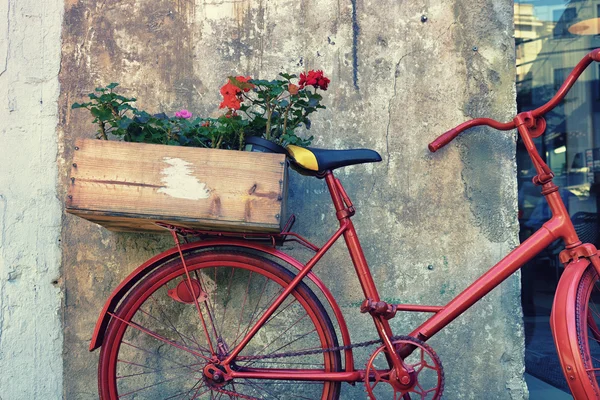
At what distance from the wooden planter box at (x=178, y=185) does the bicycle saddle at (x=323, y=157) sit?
0.10 m

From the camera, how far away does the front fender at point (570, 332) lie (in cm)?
177

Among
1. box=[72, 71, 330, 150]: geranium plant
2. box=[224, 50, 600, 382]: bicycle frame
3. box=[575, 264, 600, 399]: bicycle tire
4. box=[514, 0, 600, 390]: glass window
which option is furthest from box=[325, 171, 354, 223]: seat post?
box=[514, 0, 600, 390]: glass window

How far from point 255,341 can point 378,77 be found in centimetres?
132

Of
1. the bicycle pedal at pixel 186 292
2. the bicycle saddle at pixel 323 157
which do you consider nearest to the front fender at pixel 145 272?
the bicycle pedal at pixel 186 292

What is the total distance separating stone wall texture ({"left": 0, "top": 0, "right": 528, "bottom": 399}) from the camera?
8.13ft

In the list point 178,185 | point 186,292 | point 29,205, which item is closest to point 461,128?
point 178,185

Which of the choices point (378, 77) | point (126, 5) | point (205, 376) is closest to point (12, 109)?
point (126, 5)

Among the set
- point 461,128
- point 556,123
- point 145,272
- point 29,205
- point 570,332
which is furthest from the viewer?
point 556,123

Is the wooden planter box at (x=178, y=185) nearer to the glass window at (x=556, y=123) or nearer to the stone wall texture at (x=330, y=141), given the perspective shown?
the stone wall texture at (x=330, y=141)

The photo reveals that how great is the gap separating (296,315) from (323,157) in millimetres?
851

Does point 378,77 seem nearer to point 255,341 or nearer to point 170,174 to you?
point 170,174

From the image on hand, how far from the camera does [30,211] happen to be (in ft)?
8.21

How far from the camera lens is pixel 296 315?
2506mm

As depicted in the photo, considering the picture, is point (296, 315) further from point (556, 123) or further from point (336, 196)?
point (556, 123)
